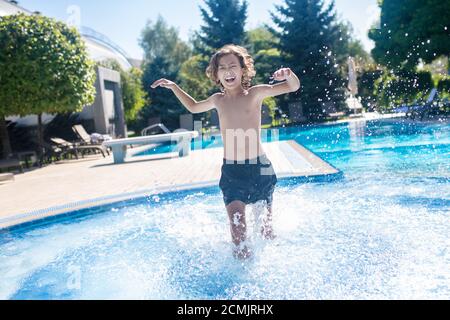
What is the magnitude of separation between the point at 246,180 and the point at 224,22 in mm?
24291

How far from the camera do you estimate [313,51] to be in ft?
72.4

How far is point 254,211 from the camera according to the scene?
3531 millimetres

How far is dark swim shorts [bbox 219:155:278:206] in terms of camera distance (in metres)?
3.05

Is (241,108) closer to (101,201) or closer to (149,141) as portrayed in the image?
(101,201)

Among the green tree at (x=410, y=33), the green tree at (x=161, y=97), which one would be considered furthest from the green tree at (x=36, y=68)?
the green tree at (x=410, y=33)

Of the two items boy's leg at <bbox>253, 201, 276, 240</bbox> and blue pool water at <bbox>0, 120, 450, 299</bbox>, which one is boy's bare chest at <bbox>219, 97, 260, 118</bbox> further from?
blue pool water at <bbox>0, 120, 450, 299</bbox>

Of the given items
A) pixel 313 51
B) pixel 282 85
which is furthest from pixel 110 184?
pixel 313 51

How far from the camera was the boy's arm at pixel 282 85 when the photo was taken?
9.12ft

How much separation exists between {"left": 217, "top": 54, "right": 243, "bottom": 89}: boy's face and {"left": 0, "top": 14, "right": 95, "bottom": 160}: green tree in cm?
1000

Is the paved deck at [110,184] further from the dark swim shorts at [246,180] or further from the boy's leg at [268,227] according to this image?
the dark swim shorts at [246,180]

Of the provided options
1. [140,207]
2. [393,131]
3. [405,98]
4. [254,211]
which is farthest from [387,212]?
[405,98]

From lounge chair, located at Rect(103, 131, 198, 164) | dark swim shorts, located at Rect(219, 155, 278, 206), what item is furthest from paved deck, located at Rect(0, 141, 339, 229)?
dark swim shorts, located at Rect(219, 155, 278, 206)

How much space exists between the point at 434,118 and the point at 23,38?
13.4 metres

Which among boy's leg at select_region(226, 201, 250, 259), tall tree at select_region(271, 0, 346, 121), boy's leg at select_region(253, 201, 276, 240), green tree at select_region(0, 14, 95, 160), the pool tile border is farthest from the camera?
tall tree at select_region(271, 0, 346, 121)
